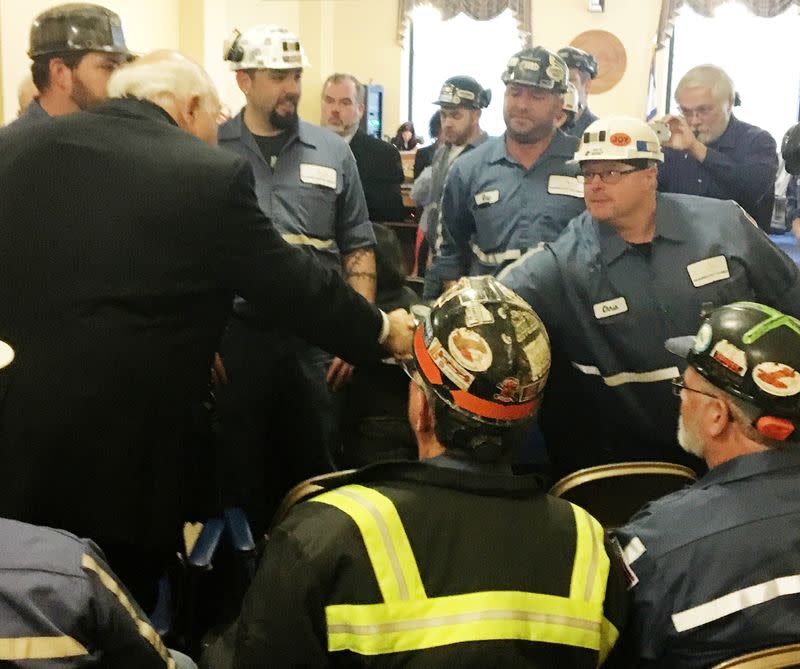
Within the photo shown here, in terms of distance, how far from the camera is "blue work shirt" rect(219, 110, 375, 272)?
9.30 ft

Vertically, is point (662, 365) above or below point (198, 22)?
below

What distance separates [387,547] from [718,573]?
512 millimetres

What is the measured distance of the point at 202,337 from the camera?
69.3 inches

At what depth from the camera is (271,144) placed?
9.52 ft

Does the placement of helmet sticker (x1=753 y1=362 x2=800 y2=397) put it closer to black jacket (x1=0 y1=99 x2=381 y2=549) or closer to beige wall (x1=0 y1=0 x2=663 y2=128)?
black jacket (x1=0 y1=99 x2=381 y2=549)

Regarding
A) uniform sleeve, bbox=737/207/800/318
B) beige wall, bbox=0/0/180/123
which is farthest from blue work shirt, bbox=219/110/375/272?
beige wall, bbox=0/0/180/123

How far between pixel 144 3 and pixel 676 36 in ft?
22.3

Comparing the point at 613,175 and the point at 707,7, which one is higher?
the point at 707,7

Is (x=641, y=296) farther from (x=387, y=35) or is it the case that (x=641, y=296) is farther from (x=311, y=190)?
(x=387, y=35)

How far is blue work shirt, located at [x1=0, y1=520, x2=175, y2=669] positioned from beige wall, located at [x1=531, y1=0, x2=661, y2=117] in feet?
32.6

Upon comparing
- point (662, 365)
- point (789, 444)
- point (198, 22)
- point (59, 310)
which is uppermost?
point (198, 22)

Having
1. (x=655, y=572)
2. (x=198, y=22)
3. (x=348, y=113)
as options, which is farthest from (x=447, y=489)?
(x=198, y=22)

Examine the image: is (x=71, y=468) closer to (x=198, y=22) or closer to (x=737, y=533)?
(x=737, y=533)

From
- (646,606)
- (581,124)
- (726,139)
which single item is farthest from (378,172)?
(646,606)
